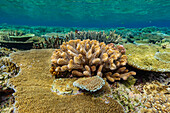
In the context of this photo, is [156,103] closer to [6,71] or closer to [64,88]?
[64,88]

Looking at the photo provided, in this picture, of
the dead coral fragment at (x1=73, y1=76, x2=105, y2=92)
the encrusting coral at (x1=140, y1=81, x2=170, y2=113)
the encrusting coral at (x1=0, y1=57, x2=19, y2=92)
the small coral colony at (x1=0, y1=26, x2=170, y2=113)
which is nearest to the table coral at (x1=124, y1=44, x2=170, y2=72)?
the small coral colony at (x1=0, y1=26, x2=170, y2=113)

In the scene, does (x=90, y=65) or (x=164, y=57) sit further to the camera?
(x=164, y=57)

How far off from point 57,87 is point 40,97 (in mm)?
426

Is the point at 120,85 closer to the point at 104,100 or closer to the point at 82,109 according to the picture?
the point at 104,100

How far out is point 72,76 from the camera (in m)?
2.67

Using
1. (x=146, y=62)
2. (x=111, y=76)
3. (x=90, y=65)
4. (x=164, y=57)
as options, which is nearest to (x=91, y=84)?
(x=90, y=65)

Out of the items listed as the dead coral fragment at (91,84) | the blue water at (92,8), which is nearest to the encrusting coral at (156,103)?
the dead coral fragment at (91,84)

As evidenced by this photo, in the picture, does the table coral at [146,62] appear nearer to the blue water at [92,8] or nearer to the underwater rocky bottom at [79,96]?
the underwater rocky bottom at [79,96]

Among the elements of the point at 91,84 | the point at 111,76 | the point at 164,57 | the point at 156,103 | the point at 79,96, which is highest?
the point at 164,57

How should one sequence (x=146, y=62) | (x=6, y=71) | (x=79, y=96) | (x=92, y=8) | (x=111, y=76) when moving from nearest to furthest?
1. (x=79, y=96)
2. (x=111, y=76)
3. (x=6, y=71)
4. (x=146, y=62)
5. (x=92, y=8)

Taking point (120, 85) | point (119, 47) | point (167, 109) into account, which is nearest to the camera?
point (167, 109)

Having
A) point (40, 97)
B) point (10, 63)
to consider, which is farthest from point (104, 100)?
point (10, 63)

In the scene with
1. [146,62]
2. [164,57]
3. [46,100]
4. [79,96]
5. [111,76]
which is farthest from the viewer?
[164,57]

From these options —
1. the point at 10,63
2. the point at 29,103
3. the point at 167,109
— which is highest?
the point at 10,63
